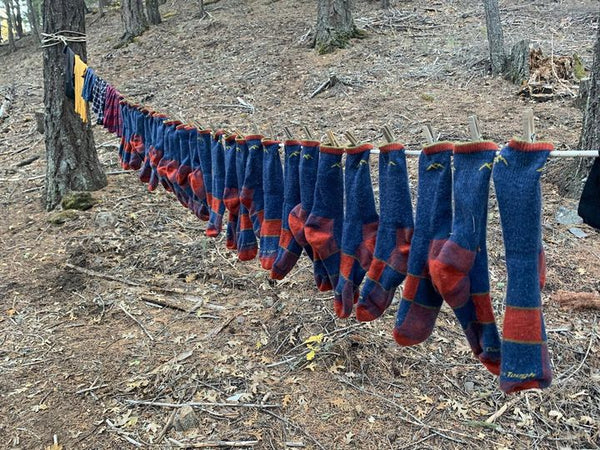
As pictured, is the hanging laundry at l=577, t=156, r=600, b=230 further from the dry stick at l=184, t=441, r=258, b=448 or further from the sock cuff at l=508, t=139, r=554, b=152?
the dry stick at l=184, t=441, r=258, b=448

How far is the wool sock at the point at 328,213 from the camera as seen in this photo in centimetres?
192

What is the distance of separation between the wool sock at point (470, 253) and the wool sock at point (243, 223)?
1.26 m

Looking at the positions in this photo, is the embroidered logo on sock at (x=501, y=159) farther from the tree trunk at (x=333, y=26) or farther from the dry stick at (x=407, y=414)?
the tree trunk at (x=333, y=26)

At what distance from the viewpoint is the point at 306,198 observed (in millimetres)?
2066

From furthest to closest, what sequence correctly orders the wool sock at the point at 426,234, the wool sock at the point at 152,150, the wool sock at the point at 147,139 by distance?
the wool sock at the point at 147,139, the wool sock at the point at 152,150, the wool sock at the point at 426,234

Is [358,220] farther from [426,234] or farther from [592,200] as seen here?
[592,200]

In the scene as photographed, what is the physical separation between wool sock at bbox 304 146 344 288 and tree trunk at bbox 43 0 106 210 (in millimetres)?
5131

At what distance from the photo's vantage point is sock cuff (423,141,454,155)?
1.48m

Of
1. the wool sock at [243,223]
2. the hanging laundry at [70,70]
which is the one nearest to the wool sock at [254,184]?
the wool sock at [243,223]

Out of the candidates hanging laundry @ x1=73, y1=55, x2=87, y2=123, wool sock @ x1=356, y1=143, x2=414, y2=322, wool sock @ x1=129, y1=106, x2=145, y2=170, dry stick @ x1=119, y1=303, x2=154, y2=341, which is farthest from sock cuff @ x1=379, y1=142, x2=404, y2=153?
hanging laundry @ x1=73, y1=55, x2=87, y2=123

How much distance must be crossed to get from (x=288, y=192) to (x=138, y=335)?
7.88ft

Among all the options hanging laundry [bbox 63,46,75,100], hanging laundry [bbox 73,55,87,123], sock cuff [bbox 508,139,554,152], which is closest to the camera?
sock cuff [bbox 508,139,554,152]

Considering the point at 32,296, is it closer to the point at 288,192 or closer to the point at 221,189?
the point at 221,189

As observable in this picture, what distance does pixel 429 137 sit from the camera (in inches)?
62.6
